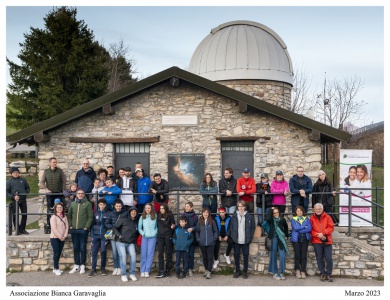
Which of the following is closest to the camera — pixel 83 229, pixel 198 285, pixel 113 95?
pixel 198 285

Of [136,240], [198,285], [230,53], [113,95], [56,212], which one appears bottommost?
[198,285]

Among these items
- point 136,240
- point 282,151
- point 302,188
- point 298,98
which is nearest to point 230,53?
point 282,151

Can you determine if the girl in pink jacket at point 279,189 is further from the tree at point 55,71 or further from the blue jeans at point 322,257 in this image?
the tree at point 55,71

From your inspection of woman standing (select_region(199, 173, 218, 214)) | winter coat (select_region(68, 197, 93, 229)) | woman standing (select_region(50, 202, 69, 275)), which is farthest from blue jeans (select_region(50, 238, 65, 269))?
woman standing (select_region(199, 173, 218, 214))

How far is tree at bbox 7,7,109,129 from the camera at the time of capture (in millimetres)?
20844

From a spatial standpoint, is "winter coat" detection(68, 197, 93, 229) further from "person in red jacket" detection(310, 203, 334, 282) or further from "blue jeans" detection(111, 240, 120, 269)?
"person in red jacket" detection(310, 203, 334, 282)

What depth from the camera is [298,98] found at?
28.2 metres

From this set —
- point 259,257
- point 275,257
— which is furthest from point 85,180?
point 275,257

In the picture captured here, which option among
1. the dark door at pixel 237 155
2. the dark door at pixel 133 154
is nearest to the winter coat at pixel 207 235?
the dark door at pixel 237 155

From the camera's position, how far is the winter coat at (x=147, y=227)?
8.12 m

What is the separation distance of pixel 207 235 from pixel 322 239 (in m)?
2.30

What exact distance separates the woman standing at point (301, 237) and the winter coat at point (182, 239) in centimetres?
214

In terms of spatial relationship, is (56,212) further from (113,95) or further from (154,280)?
(113,95)
